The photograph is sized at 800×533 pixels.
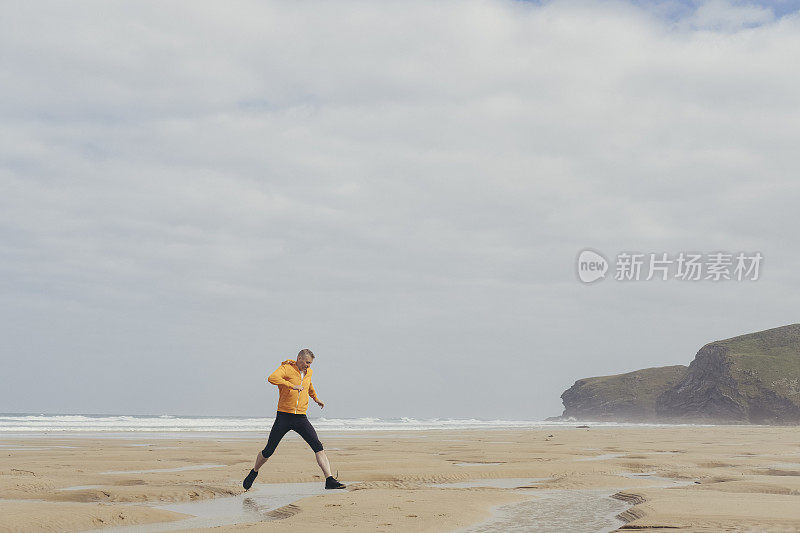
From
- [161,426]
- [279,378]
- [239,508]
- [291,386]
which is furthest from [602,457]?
[161,426]

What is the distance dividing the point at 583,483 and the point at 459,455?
694 cm

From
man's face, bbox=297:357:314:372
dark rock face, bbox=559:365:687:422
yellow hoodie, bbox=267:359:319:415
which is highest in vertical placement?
man's face, bbox=297:357:314:372

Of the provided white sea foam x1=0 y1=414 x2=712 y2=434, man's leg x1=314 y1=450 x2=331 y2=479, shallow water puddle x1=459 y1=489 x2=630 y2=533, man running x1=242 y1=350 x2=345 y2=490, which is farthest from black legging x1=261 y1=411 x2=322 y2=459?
→ white sea foam x1=0 y1=414 x2=712 y2=434

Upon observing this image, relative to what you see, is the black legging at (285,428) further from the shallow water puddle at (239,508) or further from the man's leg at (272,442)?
the shallow water puddle at (239,508)

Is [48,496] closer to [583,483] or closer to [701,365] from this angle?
[583,483]

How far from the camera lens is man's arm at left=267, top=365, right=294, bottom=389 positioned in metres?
10.2

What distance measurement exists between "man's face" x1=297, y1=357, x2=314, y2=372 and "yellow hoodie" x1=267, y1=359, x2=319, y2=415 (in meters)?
0.07

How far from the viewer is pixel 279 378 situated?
33.7ft

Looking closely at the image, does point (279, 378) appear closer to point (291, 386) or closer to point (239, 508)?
point (291, 386)

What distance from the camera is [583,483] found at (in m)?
11.1

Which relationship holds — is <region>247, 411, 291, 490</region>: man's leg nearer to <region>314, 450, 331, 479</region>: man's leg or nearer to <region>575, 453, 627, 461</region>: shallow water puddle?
<region>314, 450, 331, 479</region>: man's leg

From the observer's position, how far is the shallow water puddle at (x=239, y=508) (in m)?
7.58

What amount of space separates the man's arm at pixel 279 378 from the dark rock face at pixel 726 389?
96.9m

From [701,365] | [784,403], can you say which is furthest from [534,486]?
[701,365]
